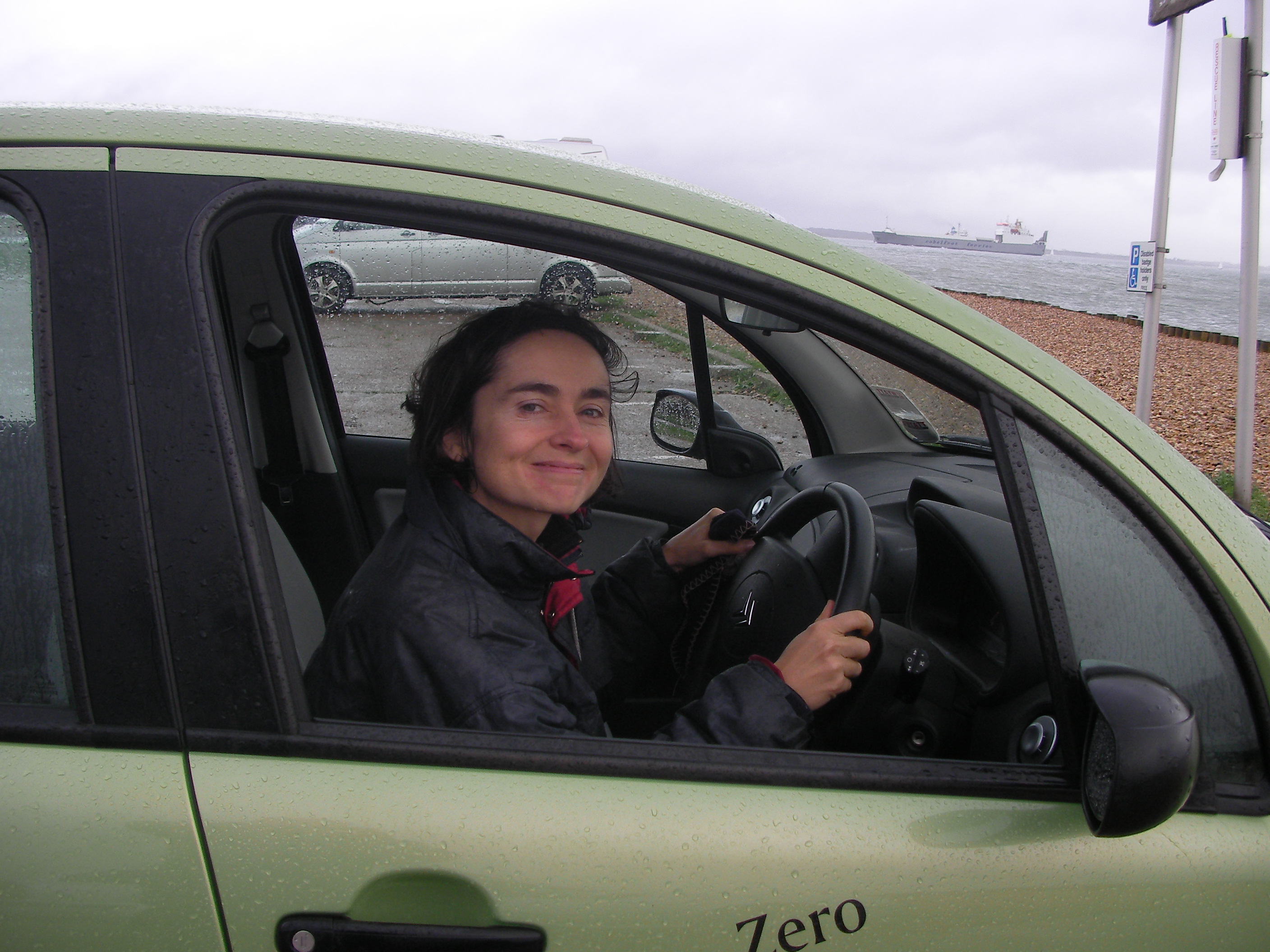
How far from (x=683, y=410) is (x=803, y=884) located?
1.88 meters

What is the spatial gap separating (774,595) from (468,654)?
773mm

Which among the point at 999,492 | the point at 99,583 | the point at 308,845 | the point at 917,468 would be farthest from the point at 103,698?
the point at 917,468

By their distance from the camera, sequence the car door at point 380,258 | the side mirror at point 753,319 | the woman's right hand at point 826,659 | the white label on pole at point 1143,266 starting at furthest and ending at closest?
the white label on pole at point 1143,266 < the side mirror at point 753,319 < the car door at point 380,258 < the woman's right hand at point 826,659

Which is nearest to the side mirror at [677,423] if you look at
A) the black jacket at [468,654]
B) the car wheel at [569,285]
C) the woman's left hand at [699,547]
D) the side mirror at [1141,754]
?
the woman's left hand at [699,547]

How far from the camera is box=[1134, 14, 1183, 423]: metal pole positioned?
5684mm

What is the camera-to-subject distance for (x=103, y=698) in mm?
968

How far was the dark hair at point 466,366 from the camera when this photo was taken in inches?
60.6

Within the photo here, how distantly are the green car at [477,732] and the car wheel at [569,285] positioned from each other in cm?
45

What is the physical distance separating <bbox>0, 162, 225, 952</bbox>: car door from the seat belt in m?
1.19

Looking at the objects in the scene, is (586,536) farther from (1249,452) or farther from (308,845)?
(1249,452)

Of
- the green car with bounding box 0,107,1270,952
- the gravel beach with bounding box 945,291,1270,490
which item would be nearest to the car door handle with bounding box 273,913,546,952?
the green car with bounding box 0,107,1270,952

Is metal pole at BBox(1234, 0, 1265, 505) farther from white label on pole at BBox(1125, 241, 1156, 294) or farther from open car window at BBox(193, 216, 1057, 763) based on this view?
open car window at BBox(193, 216, 1057, 763)

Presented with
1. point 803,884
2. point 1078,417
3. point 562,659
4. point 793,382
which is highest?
point 793,382

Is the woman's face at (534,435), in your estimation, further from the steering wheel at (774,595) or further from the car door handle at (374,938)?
the car door handle at (374,938)
